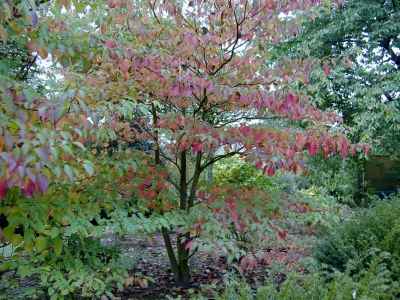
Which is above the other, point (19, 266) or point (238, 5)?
point (238, 5)

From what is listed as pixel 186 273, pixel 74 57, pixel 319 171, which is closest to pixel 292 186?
pixel 319 171

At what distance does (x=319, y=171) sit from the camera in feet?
27.4

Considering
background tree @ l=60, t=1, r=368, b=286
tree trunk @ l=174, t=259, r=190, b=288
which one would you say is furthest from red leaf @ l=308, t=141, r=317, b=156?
tree trunk @ l=174, t=259, r=190, b=288

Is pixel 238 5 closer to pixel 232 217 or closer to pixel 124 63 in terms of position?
pixel 124 63

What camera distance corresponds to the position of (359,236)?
316cm

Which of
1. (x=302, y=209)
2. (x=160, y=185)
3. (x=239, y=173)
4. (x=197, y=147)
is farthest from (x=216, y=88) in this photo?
(x=239, y=173)

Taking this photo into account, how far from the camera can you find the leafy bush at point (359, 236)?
2.96 metres

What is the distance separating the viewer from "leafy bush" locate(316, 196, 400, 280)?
296cm

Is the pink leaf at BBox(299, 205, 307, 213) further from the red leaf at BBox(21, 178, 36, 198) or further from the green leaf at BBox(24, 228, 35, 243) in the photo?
the red leaf at BBox(21, 178, 36, 198)

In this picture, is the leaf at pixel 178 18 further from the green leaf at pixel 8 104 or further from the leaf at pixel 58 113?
the green leaf at pixel 8 104

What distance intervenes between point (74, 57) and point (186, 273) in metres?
2.40

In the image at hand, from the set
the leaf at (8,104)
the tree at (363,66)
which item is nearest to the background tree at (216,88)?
the leaf at (8,104)

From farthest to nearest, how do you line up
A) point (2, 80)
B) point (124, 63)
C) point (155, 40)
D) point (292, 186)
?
point (292, 186) → point (155, 40) → point (124, 63) → point (2, 80)

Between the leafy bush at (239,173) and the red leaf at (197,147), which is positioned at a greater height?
the leafy bush at (239,173)
